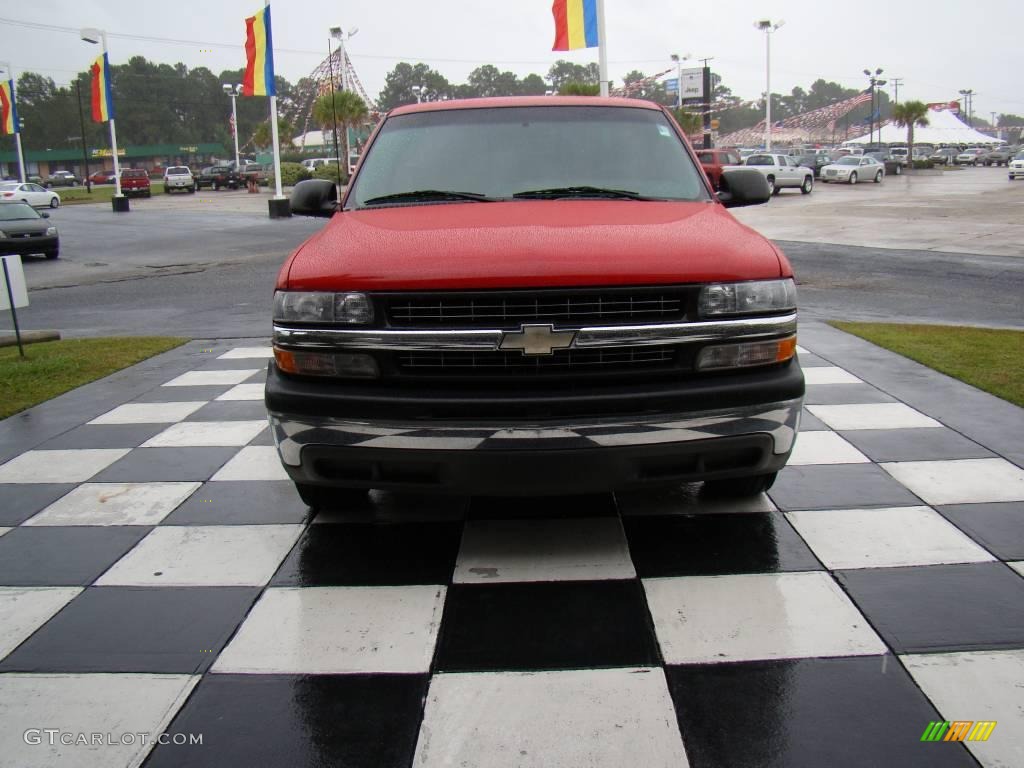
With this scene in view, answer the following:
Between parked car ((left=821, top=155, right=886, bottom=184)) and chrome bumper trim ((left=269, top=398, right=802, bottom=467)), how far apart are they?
140ft

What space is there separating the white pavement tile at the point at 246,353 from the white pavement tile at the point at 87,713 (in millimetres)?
4906

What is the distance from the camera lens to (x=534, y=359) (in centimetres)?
310

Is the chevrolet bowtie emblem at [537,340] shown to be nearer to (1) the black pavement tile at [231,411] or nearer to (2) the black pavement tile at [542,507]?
(2) the black pavement tile at [542,507]

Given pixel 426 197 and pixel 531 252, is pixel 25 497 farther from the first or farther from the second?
pixel 531 252

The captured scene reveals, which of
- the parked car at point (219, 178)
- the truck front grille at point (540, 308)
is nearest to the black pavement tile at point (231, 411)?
the truck front grille at point (540, 308)

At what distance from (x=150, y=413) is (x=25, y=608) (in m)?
2.74

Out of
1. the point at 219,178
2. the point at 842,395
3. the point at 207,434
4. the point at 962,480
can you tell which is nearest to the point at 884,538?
the point at 962,480

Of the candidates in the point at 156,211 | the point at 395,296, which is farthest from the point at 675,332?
the point at 156,211

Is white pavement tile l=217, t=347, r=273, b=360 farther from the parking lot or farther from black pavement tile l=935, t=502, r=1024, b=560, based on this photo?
black pavement tile l=935, t=502, r=1024, b=560

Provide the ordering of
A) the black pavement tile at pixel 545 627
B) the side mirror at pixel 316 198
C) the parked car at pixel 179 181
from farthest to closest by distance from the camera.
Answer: the parked car at pixel 179 181 < the side mirror at pixel 316 198 < the black pavement tile at pixel 545 627

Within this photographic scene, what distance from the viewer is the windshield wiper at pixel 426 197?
4012 mm

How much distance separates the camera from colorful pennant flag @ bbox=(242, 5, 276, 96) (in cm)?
2594

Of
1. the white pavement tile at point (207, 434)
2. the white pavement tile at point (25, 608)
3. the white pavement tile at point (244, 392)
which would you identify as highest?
the white pavement tile at point (244, 392)

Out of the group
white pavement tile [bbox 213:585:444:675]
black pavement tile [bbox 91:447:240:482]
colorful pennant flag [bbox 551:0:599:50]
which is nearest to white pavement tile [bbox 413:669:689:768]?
white pavement tile [bbox 213:585:444:675]
